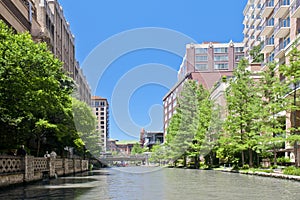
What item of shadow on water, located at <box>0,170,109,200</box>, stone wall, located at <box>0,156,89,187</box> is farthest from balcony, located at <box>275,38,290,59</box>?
shadow on water, located at <box>0,170,109,200</box>

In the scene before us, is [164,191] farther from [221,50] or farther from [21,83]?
[221,50]

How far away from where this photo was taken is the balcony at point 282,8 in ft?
149

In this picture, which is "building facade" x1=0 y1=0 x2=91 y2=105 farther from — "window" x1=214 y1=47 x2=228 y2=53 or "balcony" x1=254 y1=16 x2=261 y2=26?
"window" x1=214 y1=47 x2=228 y2=53

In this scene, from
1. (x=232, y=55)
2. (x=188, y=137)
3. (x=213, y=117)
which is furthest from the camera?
(x=232, y=55)

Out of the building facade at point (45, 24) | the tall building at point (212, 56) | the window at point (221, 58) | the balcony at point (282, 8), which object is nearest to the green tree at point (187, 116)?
the building facade at point (45, 24)

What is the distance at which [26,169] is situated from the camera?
25.0 m

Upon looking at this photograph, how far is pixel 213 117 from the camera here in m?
52.5

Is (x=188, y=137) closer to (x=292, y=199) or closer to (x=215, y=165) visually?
(x=215, y=165)

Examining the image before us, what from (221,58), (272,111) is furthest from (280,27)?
(221,58)

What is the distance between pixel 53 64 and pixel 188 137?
3526cm

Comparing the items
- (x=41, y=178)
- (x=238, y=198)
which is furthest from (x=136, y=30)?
(x=238, y=198)

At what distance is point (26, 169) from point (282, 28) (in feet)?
105

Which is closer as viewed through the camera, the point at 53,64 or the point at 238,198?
the point at 238,198

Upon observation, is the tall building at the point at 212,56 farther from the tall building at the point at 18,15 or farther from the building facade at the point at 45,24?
the tall building at the point at 18,15
